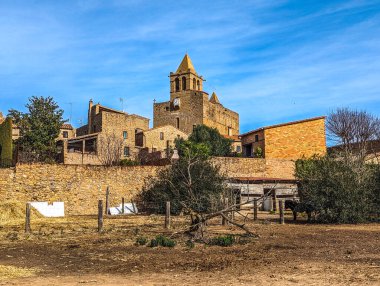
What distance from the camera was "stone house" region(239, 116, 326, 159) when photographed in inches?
1934

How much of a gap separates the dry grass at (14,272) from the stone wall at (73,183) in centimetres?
2095

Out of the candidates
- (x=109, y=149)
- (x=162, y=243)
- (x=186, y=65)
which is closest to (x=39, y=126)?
(x=109, y=149)

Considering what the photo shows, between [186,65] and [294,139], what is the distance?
4242 cm

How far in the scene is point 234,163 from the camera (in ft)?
143

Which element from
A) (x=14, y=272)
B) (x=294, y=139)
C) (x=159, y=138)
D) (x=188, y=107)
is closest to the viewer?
(x=14, y=272)

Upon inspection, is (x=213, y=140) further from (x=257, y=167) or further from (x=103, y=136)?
(x=257, y=167)

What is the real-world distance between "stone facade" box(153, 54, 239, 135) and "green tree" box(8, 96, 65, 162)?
108 ft

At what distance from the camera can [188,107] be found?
8119 cm

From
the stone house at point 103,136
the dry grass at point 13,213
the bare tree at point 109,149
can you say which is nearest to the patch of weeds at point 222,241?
the dry grass at point 13,213

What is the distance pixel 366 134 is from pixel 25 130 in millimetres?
35181

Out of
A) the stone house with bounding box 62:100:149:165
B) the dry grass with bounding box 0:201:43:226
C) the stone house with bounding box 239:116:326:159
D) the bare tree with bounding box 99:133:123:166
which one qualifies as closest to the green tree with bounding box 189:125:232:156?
the stone house with bounding box 239:116:326:159

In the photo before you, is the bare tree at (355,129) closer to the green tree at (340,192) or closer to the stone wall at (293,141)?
the stone wall at (293,141)

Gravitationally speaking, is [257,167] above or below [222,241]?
above

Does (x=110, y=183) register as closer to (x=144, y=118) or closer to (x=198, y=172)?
(x=198, y=172)
